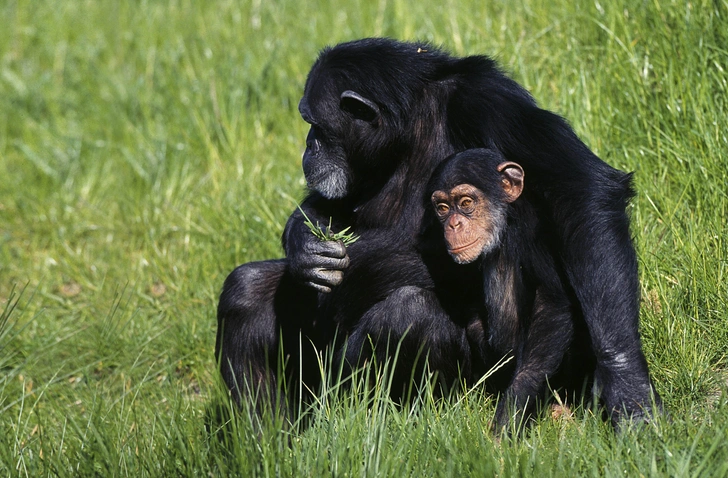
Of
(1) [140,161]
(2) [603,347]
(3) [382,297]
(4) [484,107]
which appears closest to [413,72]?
(4) [484,107]

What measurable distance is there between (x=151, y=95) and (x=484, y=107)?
471 centimetres

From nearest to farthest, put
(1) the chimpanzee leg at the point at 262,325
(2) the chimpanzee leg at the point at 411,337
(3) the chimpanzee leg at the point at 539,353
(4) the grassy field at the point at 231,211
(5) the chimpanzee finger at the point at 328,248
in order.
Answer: (4) the grassy field at the point at 231,211 → (3) the chimpanzee leg at the point at 539,353 → (2) the chimpanzee leg at the point at 411,337 → (5) the chimpanzee finger at the point at 328,248 → (1) the chimpanzee leg at the point at 262,325

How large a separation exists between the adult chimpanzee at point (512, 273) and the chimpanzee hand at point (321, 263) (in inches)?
19.2

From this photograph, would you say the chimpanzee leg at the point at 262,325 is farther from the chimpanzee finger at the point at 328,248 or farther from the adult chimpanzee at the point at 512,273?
the adult chimpanzee at the point at 512,273

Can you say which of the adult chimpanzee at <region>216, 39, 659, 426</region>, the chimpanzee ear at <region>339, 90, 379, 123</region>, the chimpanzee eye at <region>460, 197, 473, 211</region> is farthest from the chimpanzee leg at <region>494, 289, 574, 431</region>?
the chimpanzee ear at <region>339, 90, 379, 123</region>

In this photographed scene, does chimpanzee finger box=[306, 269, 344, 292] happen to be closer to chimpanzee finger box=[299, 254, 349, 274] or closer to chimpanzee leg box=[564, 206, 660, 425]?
chimpanzee finger box=[299, 254, 349, 274]

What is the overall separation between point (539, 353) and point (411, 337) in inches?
21.6

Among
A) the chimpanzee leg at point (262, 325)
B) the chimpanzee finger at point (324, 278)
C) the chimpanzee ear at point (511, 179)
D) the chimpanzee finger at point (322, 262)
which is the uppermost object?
the chimpanzee ear at point (511, 179)

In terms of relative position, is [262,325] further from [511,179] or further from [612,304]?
[612,304]

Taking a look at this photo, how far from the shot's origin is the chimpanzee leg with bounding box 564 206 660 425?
11.5 feet

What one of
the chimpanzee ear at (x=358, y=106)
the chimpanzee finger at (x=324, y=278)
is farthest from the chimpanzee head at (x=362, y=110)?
the chimpanzee finger at (x=324, y=278)

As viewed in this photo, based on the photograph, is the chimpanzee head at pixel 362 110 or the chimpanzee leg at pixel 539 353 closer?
the chimpanzee leg at pixel 539 353

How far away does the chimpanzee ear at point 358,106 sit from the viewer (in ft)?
13.8

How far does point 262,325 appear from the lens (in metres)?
4.56
